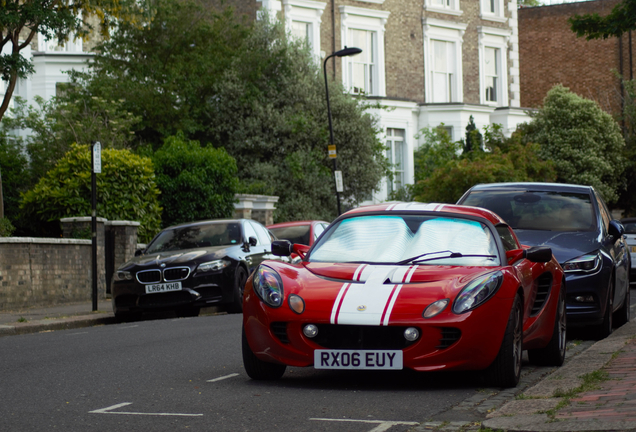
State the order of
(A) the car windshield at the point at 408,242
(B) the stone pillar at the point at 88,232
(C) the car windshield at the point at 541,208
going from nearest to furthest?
(A) the car windshield at the point at 408,242, (C) the car windshield at the point at 541,208, (B) the stone pillar at the point at 88,232

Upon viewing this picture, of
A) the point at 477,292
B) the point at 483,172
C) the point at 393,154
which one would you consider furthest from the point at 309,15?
the point at 477,292

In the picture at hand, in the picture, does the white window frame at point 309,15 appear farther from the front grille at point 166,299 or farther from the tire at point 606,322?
the tire at point 606,322

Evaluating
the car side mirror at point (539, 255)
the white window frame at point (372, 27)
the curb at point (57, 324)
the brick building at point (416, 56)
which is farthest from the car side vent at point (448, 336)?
the white window frame at point (372, 27)

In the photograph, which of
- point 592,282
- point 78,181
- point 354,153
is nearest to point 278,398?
point 592,282

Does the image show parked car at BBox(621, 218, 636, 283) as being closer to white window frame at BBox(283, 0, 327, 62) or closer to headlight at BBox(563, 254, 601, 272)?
headlight at BBox(563, 254, 601, 272)

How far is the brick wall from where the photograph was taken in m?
18.0

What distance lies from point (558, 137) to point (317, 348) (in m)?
36.1

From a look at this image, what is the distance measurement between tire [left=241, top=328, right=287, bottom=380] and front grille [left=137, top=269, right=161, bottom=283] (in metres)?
8.33

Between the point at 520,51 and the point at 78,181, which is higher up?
the point at 520,51

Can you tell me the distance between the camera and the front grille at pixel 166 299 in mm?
16047

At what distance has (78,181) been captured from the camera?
22938mm

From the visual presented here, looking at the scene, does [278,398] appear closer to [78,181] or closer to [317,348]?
[317,348]

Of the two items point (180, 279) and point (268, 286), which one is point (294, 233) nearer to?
point (180, 279)

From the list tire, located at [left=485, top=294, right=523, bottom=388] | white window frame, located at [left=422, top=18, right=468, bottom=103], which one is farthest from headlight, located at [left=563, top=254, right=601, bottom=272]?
white window frame, located at [left=422, top=18, right=468, bottom=103]
